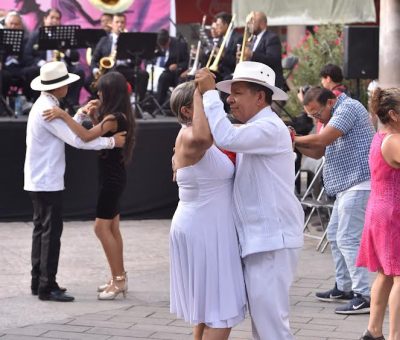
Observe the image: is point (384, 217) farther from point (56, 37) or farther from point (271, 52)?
point (56, 37)

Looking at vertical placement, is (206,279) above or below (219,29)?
below

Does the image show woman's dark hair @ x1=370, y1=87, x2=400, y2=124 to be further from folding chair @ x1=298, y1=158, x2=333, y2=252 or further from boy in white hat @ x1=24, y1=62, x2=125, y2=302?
folding chair @ x1=298, y1=158, x2=333, y2=252

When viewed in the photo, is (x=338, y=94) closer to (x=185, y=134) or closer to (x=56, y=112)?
(x=56, y=112)

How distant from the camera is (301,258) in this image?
32.2 ft

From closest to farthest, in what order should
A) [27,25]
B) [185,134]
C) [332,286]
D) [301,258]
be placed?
[185,134], [332,286], [301,258], [27,25]

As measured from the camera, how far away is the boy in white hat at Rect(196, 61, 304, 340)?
5.22 metres

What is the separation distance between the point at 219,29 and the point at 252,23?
1.01 meters

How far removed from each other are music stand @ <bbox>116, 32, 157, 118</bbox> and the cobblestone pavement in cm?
418

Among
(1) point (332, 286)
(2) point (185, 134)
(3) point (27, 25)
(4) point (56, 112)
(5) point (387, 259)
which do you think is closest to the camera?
(2) point (185, 134)

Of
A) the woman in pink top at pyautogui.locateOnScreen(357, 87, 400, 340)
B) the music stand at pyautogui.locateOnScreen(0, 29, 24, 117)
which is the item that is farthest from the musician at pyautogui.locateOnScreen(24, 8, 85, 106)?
the woman in pink top at pyautogui.locateOnScreen(357, 87, 400, 340)

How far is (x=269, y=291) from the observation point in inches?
206

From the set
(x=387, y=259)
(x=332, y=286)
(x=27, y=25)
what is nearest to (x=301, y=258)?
(x=332, y=286)

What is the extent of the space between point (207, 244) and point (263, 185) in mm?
409

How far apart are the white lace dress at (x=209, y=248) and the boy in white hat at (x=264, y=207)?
61mm
